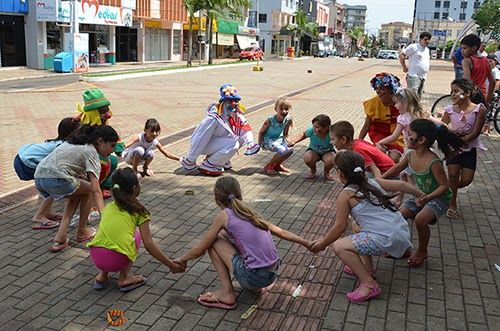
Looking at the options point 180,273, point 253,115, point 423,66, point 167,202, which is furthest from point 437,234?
point 253,115

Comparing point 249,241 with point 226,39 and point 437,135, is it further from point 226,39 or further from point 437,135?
point 226,39

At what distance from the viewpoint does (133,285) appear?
156 inches

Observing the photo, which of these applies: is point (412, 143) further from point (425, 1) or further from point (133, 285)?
point (425, 1)

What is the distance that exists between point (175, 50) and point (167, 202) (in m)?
37.1

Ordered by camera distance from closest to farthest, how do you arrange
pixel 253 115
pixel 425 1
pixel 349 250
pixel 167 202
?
pixel 349 250
pixel 167 202
pixel 253 115
pixel 425 1

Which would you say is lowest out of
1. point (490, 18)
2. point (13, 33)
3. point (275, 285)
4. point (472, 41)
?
point (275, 285)

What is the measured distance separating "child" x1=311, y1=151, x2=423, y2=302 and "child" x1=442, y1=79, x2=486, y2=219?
2.01 metres

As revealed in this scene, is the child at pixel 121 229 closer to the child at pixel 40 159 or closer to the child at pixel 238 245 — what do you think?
the child at pixel 238 245

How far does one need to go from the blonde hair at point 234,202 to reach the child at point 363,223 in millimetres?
533

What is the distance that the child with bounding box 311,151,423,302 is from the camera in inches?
147

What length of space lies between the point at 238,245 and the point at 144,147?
3695mm

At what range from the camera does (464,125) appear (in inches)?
214

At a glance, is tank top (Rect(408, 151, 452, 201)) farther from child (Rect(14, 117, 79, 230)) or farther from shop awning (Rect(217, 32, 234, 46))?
shop awning (Rect(217, 32, 234, 46))

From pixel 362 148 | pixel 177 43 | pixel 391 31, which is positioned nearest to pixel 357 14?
pixel 391 31
